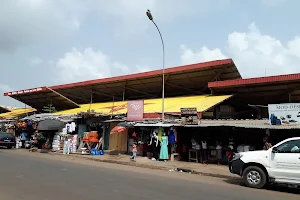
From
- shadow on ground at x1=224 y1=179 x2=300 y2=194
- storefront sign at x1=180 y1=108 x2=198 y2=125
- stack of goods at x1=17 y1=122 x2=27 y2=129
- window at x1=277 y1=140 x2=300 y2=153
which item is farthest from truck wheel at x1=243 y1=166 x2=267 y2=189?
stack of goods at x1=17 y1=122 x2=27 y2=129

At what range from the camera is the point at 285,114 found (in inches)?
550

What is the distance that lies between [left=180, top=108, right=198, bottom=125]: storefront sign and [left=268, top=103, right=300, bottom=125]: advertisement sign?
3926 millimetres

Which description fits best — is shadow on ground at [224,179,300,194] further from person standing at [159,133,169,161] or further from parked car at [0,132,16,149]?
parked car at [0,132,16,149]

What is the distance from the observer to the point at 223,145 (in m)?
16.6

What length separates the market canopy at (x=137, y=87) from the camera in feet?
68.5

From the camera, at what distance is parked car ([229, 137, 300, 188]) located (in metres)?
9.07

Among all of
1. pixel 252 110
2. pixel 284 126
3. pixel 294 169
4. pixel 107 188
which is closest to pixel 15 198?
pixel 107 188

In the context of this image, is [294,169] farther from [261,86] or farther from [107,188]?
[261,86]

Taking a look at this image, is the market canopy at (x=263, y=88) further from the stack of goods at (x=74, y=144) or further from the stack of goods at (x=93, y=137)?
the stack of goods at (x=74, y=144)

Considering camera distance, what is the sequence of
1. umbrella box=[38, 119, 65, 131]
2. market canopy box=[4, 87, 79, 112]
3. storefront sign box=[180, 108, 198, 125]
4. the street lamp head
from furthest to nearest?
market canopy box=[4, 87, 79, 112] < umbrella box=[38, 119, 65, 131] < storefront sign box=[180, 108, 198, 125] < the street lamp head

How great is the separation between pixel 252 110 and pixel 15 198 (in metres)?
19.3

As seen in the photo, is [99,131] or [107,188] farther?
[99,131]

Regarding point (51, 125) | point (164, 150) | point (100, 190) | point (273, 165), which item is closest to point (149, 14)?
point (164, 150)

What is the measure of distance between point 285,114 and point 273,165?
546 cm
